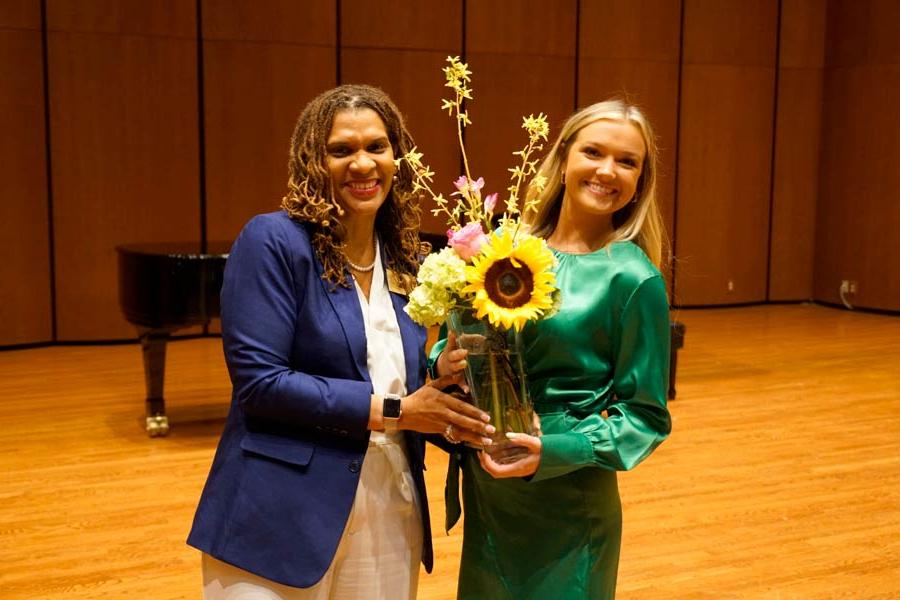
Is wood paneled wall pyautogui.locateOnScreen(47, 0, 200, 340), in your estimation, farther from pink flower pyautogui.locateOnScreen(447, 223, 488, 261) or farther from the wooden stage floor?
Answer: pink flower pyautogui.locateOnScreen(447, 223, 488, 261)

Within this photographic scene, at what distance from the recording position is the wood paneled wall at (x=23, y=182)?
745 cm

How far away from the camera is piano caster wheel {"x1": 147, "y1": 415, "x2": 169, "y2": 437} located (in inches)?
213

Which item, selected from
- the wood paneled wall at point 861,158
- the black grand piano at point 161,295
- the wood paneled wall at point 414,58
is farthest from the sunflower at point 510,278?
the wood paneled wall at point 861,158

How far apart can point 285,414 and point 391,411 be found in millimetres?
178

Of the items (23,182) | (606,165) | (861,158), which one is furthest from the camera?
(861,158)

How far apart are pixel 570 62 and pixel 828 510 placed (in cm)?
583

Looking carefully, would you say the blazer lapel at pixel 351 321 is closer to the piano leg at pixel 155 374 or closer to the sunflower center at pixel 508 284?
the sunflower center at pixel 508 284

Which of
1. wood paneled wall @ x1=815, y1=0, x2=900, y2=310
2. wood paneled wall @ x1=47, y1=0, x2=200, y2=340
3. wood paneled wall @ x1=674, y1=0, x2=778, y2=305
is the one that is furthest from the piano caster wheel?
wood paneled wall @ x1=815, y1=0, x2=900, y2=310

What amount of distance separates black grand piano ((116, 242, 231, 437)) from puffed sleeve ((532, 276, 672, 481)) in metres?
3.65

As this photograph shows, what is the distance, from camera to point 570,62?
9398 millimetres

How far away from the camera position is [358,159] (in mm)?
1839

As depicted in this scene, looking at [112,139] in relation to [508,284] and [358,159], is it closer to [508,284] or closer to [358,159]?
[358,159]

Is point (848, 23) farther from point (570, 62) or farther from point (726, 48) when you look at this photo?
point (570, 62)

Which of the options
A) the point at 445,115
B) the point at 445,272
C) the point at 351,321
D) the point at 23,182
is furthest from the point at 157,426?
the point at 445,115
